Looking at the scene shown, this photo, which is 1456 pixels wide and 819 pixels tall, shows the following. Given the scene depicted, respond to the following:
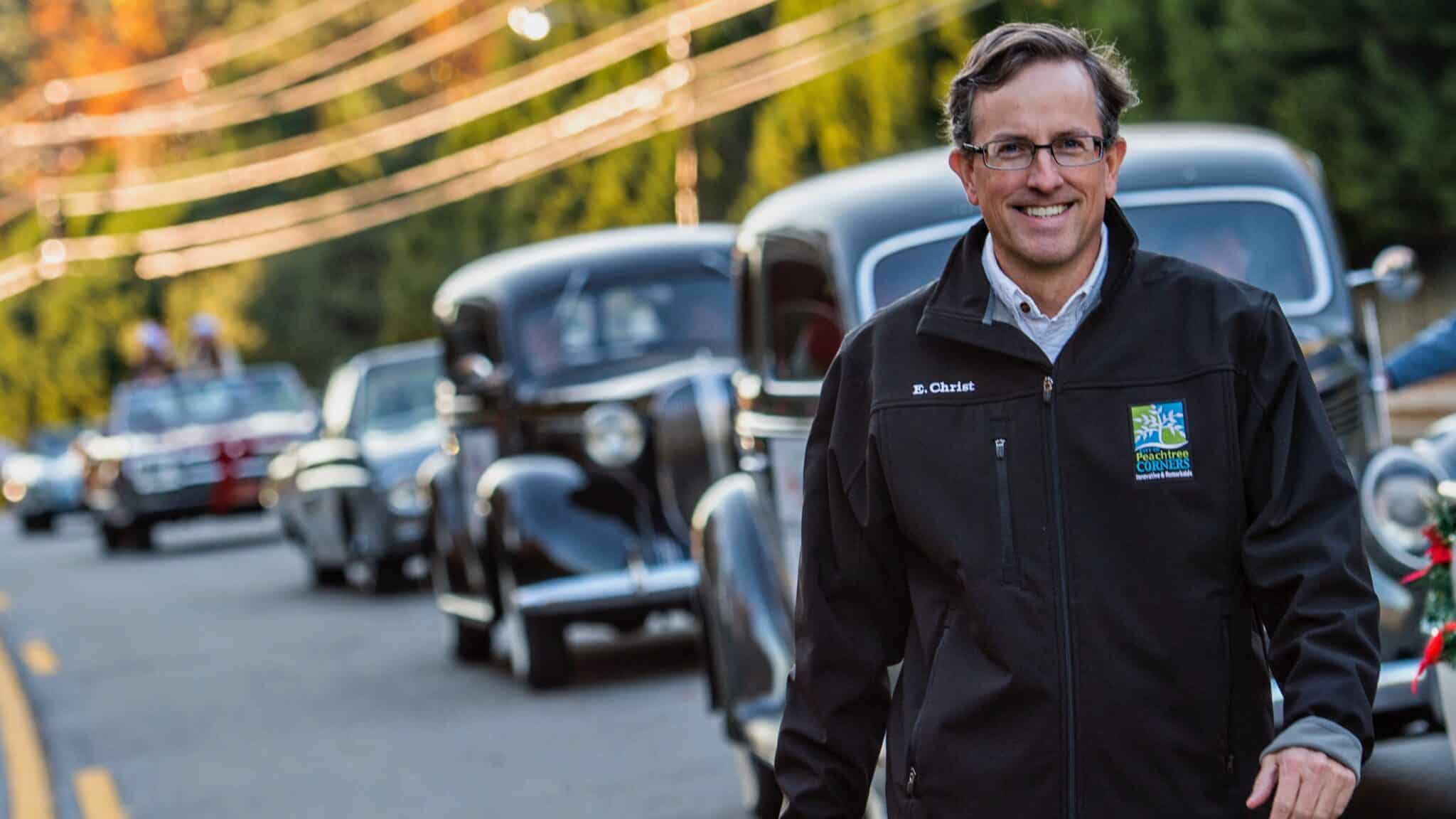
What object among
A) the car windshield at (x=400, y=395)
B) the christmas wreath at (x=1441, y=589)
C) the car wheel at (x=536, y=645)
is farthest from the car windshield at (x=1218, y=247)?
the car windshield at (x=400, y=395)

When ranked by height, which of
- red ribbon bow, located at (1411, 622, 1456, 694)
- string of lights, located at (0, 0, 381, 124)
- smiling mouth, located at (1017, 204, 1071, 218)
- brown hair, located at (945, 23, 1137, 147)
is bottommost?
red ribbon bow, located at (1411, 622, 1456, 694)

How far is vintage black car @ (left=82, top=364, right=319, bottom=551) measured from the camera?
25.3 metres

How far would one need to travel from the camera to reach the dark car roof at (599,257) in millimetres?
12188

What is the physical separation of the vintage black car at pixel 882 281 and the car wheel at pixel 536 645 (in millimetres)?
3450

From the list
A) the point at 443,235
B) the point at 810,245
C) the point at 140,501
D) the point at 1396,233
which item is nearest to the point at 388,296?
the point at 443,235

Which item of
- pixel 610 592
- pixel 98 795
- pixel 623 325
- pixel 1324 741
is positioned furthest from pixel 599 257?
pixel 1324 741

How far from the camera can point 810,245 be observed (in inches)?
291

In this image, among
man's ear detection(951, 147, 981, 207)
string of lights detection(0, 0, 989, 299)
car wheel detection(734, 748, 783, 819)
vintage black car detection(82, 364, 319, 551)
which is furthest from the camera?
string of lights detection(0, 0, 989, 299)

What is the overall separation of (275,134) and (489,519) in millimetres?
56388

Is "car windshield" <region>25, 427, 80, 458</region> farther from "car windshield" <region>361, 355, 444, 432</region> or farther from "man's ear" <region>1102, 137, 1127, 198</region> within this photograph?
"man's ear" <region>1102, 137, 1127, 198</region>

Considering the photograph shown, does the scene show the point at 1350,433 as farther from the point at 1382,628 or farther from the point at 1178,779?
the point at 1178,779

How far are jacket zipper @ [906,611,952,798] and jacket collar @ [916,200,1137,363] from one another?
378mm

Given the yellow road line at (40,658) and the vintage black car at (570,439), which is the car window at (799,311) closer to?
the vintage black car at (570,439)

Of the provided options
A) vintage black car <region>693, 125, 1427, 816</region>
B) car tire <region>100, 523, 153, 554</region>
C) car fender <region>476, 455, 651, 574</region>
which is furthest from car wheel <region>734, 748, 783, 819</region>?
car tire <region>100, 523, 153, 554</region>
